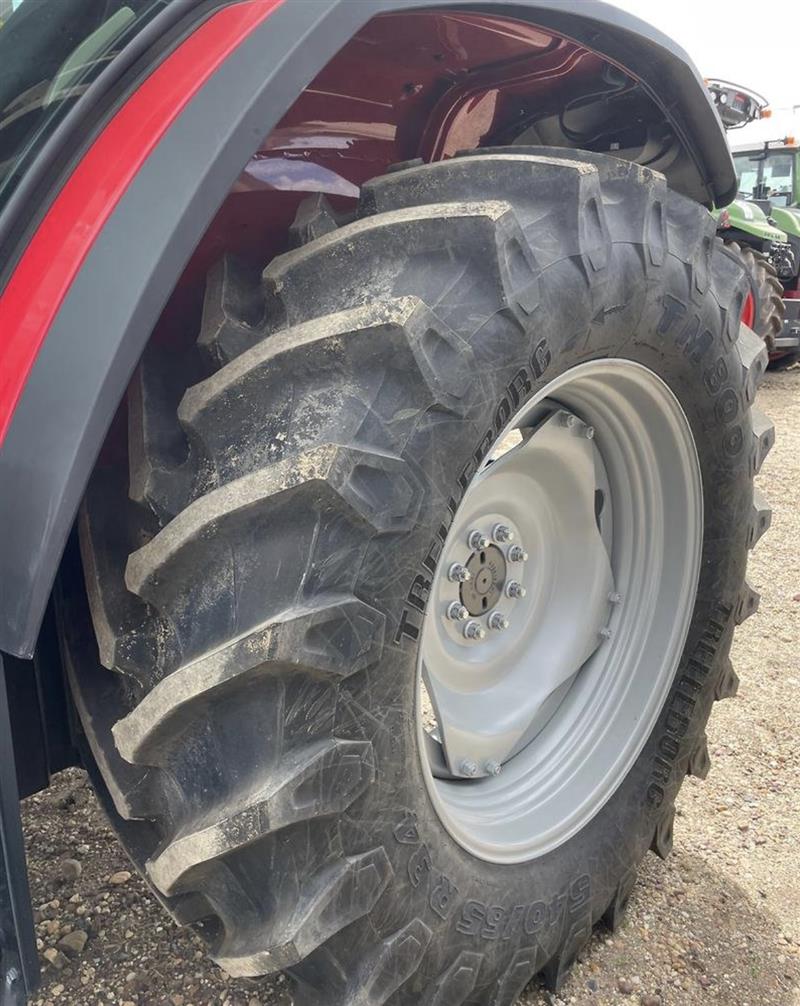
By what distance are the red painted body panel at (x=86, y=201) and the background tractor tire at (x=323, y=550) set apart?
0.22 meters

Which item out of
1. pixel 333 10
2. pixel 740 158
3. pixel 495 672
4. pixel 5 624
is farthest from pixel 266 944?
pixel 740 158

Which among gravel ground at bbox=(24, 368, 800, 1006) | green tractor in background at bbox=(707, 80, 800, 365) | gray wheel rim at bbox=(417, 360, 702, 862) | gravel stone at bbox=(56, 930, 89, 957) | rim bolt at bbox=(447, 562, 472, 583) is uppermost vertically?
rim bolt at bbox=(447, 562, 472, 583)

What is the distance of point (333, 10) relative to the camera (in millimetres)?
998

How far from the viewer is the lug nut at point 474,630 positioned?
5.48ft

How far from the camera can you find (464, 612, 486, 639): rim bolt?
5.48 feet

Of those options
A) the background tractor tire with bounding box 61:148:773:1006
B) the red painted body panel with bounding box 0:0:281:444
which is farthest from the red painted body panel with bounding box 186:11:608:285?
the red painted body panel with bounding box 0:0:281:444

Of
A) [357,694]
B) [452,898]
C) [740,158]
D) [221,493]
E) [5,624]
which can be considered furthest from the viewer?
[740,158]

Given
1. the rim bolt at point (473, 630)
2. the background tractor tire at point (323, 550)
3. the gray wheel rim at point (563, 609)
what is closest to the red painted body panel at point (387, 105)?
the background tractor tire at point (323, 550)

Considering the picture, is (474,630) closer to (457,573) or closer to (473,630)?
(473,630)

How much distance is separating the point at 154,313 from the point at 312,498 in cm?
26

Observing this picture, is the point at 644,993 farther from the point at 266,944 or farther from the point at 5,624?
the point at 5,624

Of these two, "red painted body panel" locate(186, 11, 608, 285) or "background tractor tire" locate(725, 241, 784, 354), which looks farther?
A: "background tractor tire" locate(725, 241, 784, 354)

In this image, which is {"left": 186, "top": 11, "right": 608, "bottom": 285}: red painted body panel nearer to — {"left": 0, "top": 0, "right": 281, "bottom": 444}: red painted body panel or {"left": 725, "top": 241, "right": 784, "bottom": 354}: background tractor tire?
{"left": 0, "top": 0, "right": 281, "bottom": 444}: red painted body panel

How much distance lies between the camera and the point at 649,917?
1.89 metres
